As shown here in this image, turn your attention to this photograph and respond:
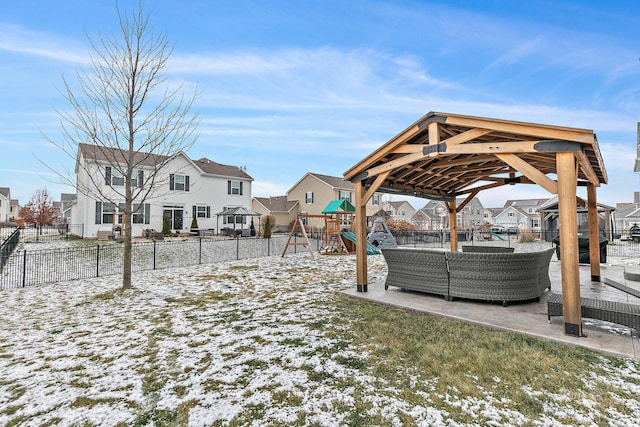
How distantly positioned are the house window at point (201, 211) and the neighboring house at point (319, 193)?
11.1 meters

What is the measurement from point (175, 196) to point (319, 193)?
1565 centimetres

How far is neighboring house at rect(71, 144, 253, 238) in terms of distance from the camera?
18.9 metres

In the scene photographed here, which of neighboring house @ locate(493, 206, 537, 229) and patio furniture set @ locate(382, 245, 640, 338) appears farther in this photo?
neighboring house @ locate(493, 206, 537, 229)

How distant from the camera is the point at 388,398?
2.61 metres

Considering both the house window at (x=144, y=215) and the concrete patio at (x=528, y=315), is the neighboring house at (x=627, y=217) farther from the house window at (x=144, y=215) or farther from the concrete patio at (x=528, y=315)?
the house window at (x=144, y=215)

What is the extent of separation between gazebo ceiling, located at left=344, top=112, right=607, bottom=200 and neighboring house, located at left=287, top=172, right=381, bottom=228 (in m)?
23.6

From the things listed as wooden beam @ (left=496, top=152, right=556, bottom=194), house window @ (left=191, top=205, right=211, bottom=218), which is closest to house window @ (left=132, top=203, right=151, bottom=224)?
house window @ (left=191, top=205, right=211, bottom=218)

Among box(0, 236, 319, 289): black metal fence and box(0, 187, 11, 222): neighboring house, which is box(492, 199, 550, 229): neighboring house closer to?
box(0, 236, 319, 289): black metal fence

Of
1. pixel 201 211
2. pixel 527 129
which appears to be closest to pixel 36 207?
pixel 201 211

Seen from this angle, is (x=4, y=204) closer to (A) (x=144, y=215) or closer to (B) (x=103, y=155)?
(A) (x=144, y=215)

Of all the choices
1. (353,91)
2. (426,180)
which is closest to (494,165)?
(426,180)

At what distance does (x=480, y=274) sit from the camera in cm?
523

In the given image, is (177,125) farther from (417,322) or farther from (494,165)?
(494,165)

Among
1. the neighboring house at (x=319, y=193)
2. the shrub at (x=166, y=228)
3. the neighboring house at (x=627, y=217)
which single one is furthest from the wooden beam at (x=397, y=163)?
the neighboring house at (x=627, y=217)
